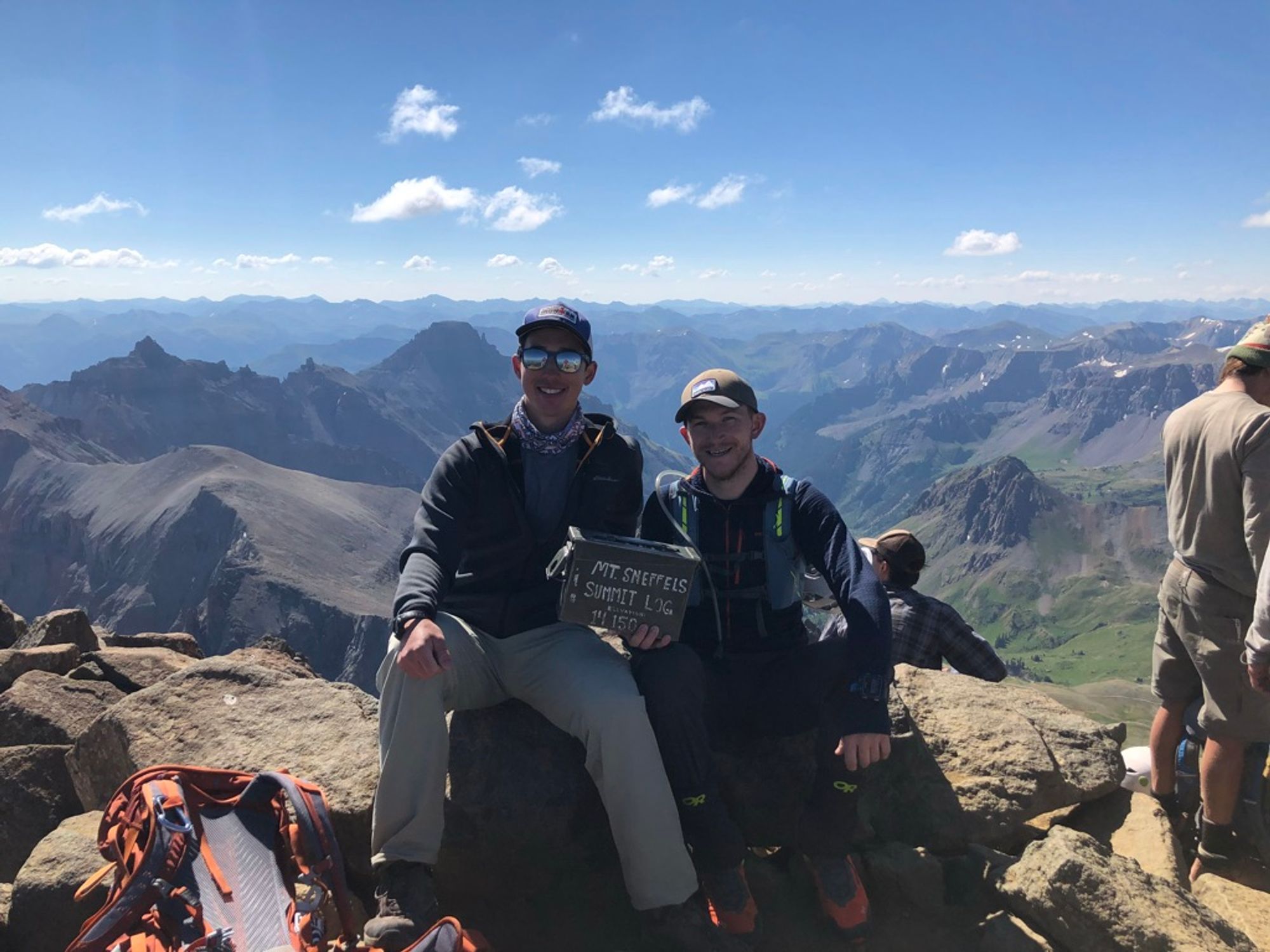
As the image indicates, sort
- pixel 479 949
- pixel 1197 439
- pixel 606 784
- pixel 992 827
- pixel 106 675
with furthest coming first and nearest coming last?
pixel 106 675, pixel 1197 439, pixel 992 827, pixel 606 784, pixel 479 949

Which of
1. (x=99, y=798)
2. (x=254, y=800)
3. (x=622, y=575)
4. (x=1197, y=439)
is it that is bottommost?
(x=99, y=798)

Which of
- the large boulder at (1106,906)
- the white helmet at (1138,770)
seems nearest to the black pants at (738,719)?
the large boulder at (1106,906)

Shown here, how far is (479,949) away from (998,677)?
292 inches

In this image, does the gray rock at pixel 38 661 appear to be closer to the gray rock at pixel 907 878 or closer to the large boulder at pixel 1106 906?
the gray rock at pixel 907 878

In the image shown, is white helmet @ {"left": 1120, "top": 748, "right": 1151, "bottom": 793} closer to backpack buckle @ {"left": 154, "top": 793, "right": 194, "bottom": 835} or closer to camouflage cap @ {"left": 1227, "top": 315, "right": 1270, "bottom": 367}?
camouflage cap @ {"left": 1227, "top": 315, "right": 1270, "bottom": 367}

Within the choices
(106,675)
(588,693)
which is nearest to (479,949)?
(588,693)

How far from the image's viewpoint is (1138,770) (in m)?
10.7

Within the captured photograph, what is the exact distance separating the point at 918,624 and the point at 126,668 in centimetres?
1136

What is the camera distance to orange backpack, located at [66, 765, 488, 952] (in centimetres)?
524

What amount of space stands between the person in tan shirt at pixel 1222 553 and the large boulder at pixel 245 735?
848cm

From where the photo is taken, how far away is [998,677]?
9.94 meters

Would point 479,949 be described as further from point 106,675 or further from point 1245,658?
point 106,675

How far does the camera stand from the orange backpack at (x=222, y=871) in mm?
5238

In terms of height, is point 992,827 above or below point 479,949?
below
